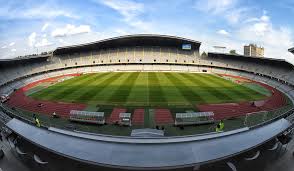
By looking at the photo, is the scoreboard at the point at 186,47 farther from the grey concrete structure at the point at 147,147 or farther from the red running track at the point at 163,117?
the grey concrete structure at the point at 147,147

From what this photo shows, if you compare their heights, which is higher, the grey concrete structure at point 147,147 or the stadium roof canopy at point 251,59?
the stadium roof canopy at point 251,59

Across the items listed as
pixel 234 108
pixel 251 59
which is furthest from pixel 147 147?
pixel 251 59

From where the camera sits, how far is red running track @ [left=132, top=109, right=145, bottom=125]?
16.5 meters

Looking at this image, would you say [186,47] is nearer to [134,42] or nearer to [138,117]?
[134,42]

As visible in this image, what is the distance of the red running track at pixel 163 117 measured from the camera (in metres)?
16.7

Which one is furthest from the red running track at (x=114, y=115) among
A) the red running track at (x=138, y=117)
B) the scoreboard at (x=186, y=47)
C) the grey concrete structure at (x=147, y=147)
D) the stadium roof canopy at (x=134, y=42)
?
the scoreboard at (x=186, y=47)

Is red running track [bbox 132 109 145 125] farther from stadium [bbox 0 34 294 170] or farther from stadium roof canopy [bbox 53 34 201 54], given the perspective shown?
stadium roof canopy [bbox 53 34 201 54]

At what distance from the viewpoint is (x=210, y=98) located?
78.8 feet

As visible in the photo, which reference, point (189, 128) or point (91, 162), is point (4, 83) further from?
point (91, 162)

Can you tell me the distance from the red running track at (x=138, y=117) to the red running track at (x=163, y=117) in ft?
4.18

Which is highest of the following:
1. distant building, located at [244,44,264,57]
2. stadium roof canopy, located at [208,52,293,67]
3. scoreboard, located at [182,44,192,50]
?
distant building, located at [244,44,264,57]

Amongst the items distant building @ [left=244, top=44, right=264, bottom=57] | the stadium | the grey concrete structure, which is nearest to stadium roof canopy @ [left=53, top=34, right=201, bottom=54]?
the stadium

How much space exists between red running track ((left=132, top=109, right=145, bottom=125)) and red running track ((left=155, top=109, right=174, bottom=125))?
50.1 inches

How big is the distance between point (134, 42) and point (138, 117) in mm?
43517
